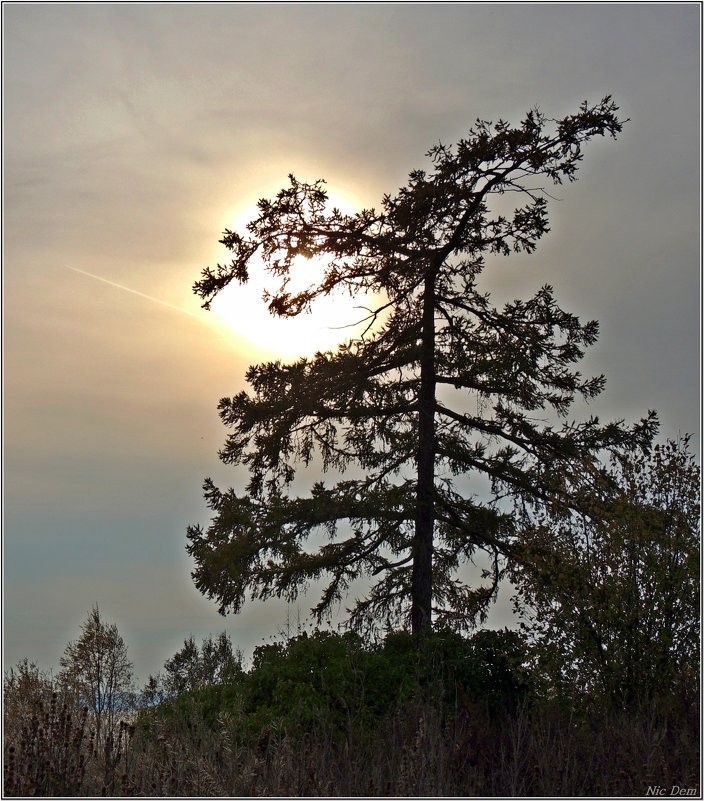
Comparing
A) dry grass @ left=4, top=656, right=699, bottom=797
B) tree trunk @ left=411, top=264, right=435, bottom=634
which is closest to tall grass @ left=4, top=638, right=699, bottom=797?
dry grass @ left=4, top=656, right=699, bottom=797

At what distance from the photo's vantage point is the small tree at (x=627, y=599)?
11.2 m

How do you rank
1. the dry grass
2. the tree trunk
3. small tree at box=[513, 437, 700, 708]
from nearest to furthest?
the dry grass < small tree at box=[513, 437, 700, 708] < the tree trunk

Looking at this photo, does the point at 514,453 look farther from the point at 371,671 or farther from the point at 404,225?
the point at 371,671

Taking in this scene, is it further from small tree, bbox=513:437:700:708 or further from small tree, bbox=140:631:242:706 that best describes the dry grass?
small tree, bbox=140:631:242:706

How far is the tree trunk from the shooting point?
17.3 m

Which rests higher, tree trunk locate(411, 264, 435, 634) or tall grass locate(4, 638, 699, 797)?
tree trunk locate(411, 264, 435, 634)

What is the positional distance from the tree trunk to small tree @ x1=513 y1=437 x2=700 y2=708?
5.08m

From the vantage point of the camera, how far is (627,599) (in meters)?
11.3

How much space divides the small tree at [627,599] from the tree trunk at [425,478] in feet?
16.7

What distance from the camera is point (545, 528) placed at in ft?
40.1

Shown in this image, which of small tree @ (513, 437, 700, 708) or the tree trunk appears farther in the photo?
the tree trunk

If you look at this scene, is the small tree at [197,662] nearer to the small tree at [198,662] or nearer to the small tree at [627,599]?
the small tree at [198,662]

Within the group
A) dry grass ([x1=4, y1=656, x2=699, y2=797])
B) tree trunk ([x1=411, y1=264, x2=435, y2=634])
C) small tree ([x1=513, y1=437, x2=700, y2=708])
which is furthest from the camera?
tree trunk ([x1=411, y1=264, x2=435, y2=634])

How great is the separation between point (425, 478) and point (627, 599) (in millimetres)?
6903
